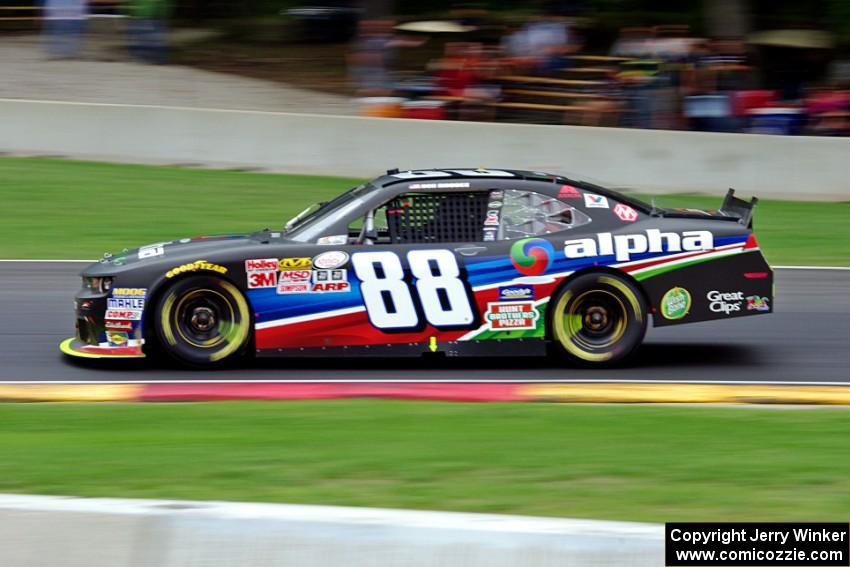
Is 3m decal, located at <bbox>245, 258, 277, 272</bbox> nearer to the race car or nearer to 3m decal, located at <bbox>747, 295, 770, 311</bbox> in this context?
the race car

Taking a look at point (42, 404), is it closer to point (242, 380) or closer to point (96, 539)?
point (242, 380)

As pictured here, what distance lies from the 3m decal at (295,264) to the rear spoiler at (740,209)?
3.03m

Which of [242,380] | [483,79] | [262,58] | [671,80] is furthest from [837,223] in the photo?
[262,58]

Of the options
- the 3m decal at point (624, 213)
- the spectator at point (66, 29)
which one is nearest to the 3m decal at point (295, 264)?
the 3m decal at point (624, 213)

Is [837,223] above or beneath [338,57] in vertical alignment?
beneath

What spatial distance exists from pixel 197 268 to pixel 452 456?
124 inches

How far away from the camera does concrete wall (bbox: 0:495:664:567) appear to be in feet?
13.7

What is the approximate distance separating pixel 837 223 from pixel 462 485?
11169 mm

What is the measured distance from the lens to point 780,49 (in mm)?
22203

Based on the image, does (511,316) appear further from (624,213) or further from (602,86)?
(602,86)

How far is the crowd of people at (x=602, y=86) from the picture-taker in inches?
681

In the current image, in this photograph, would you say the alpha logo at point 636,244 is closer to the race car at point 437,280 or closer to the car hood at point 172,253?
the race car at point 437,280

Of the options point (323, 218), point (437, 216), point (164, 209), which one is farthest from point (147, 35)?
point (437, 216)

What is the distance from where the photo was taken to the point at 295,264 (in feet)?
27.8
